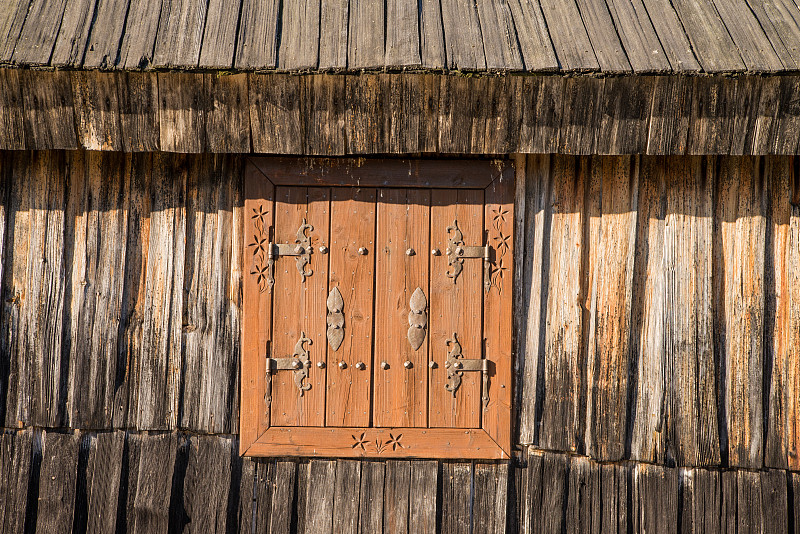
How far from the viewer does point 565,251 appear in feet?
10.3

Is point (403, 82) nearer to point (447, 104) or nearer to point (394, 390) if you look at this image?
point (447, 104)

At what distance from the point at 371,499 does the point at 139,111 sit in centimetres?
216

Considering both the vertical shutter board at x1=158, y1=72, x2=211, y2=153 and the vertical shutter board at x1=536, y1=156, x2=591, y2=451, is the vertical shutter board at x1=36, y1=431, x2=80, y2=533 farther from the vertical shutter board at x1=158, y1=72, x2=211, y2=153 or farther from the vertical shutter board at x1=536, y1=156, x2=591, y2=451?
the vertical shutter board at x1=536, y1=156, x2=591, y2=451

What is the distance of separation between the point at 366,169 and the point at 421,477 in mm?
1586

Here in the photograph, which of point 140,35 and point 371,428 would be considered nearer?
point 140,35

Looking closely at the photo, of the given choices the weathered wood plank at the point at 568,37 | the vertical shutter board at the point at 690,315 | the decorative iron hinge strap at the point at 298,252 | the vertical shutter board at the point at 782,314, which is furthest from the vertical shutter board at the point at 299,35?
the vertical shutter board at the point at 782,314

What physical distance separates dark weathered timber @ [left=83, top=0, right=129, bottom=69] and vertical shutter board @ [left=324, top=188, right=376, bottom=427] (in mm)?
1156

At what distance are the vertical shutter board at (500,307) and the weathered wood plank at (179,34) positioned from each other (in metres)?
1.54

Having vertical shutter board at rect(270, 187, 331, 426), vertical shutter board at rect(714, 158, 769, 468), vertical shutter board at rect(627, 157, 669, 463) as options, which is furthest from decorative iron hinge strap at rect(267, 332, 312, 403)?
vertical shutter board at rect(714, 158, 769, 468)

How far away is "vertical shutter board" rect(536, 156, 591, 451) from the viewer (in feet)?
10.1

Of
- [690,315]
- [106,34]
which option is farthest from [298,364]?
[690,315]

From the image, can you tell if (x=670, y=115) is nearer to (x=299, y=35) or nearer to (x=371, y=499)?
(x=299, y=35)

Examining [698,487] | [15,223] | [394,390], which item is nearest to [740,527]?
[698,487]

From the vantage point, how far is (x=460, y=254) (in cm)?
310
